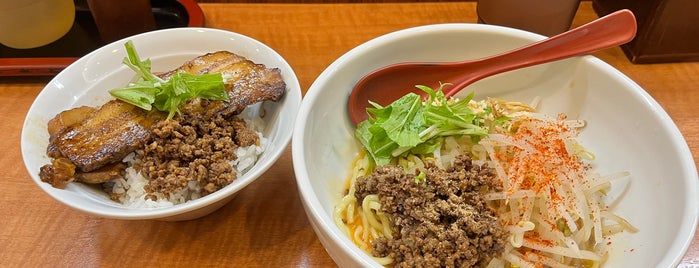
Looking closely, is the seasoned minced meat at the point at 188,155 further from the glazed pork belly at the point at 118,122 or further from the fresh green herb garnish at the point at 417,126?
the fresh green herb garnish at the point at 417,126

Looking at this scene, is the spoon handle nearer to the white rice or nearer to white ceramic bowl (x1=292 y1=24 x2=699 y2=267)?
white ceramic bowl (x1=292 y1=24 x2=699 y2=267)

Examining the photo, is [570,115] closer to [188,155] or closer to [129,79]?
[188,155]

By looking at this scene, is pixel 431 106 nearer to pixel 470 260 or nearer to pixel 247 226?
pixel 470 260

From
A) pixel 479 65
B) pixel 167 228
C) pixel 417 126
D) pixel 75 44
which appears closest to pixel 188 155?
pixel 167 228

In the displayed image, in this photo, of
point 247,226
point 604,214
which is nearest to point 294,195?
point 247,226

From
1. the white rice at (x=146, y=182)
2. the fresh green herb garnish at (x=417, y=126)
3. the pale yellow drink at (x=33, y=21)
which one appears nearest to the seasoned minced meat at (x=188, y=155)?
the white rice at (x=146, y=182)

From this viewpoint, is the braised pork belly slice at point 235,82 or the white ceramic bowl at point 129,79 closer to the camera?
the white ceramic bowl at point 129,79
